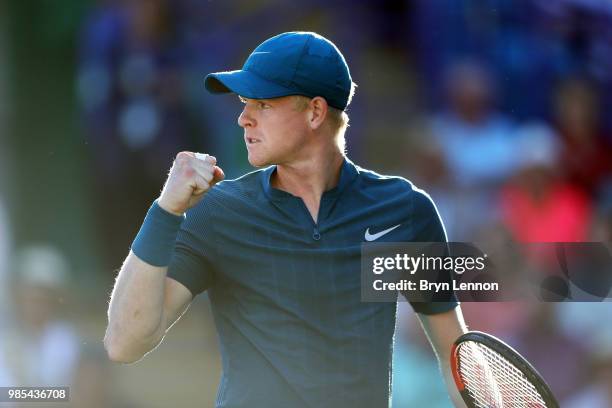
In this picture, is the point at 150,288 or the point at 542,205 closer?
the point at 150,288

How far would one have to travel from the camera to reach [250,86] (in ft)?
8.35

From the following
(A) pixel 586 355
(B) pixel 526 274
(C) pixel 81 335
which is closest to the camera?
(A) pixel 586 355

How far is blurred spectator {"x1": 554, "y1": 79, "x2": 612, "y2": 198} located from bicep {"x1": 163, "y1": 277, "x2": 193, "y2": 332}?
9.82 ft

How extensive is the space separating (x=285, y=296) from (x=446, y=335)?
438 millimetres

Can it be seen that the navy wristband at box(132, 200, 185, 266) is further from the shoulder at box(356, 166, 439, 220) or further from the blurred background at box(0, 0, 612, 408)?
the blurred background at box(0, 0, 612, 408)

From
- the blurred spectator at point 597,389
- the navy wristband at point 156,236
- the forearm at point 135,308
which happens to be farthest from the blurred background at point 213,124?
the navy wristband at point 156,236

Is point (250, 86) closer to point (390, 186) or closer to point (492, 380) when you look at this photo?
point (390, 186)

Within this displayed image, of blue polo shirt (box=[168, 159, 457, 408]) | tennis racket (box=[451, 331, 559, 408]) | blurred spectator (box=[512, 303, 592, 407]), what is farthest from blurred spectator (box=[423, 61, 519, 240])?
blue polo shirt (box=[168, 159, 457, 408])

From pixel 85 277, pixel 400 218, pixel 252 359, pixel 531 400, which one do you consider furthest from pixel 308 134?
pixel 85 277

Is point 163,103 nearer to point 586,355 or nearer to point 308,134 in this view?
point 586,355

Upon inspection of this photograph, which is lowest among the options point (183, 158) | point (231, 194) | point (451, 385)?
point (451, 385)

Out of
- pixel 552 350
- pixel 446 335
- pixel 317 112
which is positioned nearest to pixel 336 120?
pixel 317 112

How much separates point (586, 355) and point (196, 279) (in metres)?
2.32

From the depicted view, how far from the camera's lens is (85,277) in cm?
539
